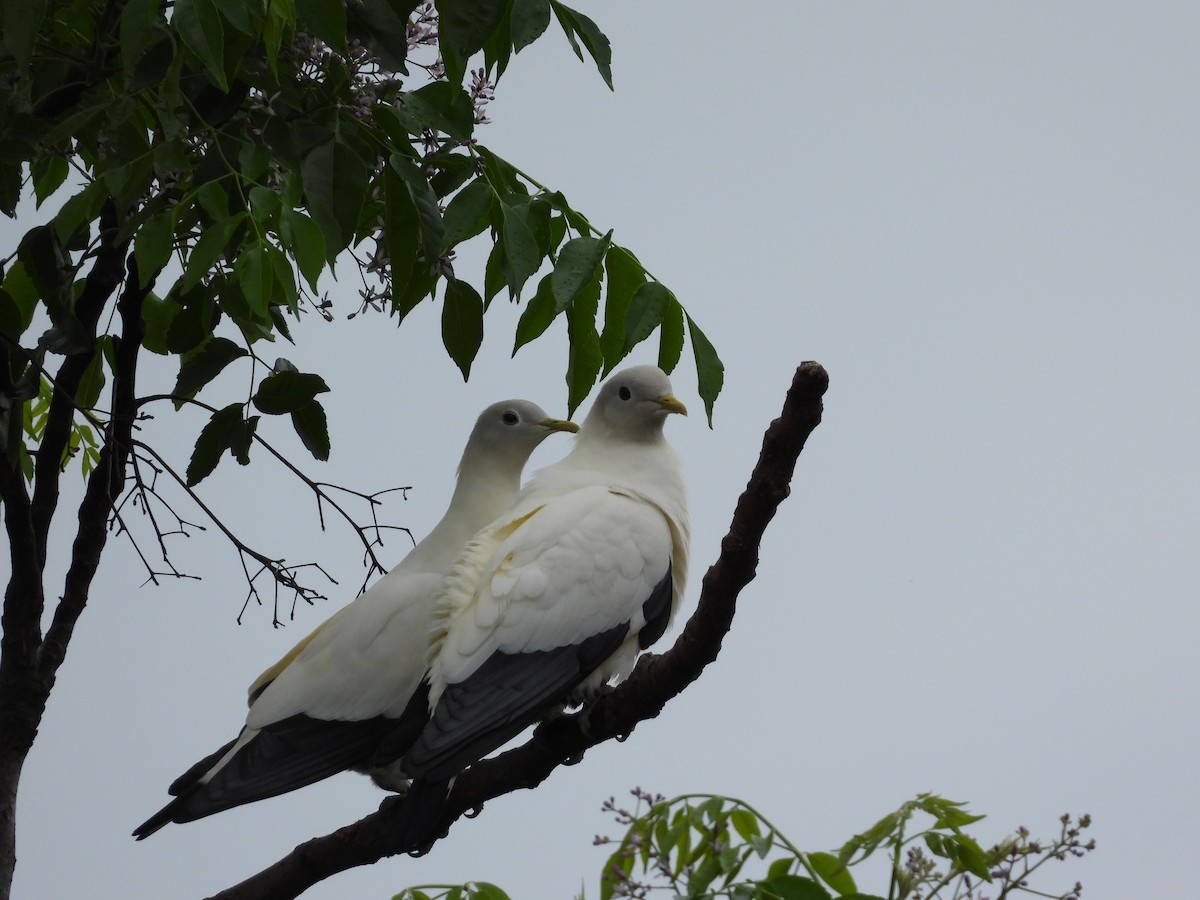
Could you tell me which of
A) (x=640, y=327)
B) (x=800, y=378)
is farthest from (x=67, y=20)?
(x=800, y=378)

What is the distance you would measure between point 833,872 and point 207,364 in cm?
180

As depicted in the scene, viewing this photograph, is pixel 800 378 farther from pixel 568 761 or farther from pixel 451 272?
pixel 568 761

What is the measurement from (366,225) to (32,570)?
1.15m

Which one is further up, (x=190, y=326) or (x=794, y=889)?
(x=190, y=326)

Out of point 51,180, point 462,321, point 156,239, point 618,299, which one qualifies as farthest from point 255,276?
point 51,180

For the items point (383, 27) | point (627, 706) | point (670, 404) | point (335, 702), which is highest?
point (670, 404)

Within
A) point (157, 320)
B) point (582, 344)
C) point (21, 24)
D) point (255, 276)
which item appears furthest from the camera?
point (157, 320)

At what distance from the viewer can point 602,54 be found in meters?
2.97

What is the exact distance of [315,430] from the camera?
3377 mm

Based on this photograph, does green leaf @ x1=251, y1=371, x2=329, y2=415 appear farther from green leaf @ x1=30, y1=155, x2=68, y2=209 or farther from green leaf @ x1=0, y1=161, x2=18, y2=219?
green leaf @ x1=30, y1=155, x2=68, y2=209

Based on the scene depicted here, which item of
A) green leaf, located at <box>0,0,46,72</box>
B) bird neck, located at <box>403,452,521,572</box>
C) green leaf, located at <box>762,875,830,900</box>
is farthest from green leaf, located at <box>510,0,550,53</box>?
bird neck, located at <box>403,452,521,572</box>

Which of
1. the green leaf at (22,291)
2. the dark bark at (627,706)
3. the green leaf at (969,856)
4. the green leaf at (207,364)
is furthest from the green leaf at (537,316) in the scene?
the green leaf at (969,856)

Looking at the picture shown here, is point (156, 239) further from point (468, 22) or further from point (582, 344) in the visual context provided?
point (582, 344)

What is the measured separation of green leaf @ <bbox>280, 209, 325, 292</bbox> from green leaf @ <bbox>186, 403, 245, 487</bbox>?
2.55 feet
